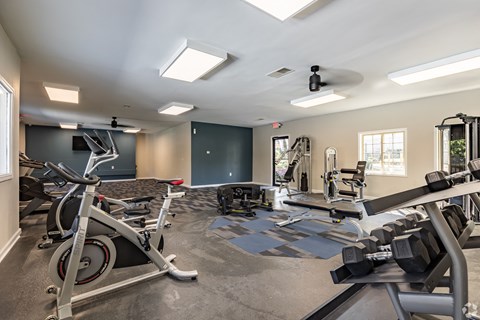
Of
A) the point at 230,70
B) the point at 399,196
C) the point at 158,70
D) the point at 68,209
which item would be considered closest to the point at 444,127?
the point at 230,70

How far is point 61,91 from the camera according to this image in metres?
4.61

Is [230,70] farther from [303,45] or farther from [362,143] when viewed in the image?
[362,143]

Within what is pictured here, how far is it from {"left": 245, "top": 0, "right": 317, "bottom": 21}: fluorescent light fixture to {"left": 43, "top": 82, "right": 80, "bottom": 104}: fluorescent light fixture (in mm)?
4203

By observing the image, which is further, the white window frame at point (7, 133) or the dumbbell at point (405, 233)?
the white window frame at point (7, 133)

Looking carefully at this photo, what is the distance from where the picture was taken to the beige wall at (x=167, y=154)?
8.77 meters

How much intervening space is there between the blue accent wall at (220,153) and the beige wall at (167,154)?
32 cm

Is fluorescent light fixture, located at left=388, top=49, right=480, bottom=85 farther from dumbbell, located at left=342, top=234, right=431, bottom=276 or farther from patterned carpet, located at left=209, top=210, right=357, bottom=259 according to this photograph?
dumbbell, located at left=342, top=234, right=431, bottom=276

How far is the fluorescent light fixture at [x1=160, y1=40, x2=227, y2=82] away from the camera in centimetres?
282

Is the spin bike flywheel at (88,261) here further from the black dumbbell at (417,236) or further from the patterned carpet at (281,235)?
the black dumbbell at (417,236)

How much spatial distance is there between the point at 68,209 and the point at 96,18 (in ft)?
7.76

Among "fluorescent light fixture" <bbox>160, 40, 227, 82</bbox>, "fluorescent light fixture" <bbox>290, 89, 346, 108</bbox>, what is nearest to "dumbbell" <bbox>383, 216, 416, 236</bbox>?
"fluorescent light fixture" <bbox>160, 40, 227, 82</bbox>

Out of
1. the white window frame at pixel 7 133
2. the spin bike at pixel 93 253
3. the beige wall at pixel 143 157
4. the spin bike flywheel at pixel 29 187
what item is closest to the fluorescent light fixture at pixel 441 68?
the spin bike at pixel 93 253

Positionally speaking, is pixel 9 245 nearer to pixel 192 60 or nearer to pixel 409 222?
pixel 192 60

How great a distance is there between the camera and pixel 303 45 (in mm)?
2859
